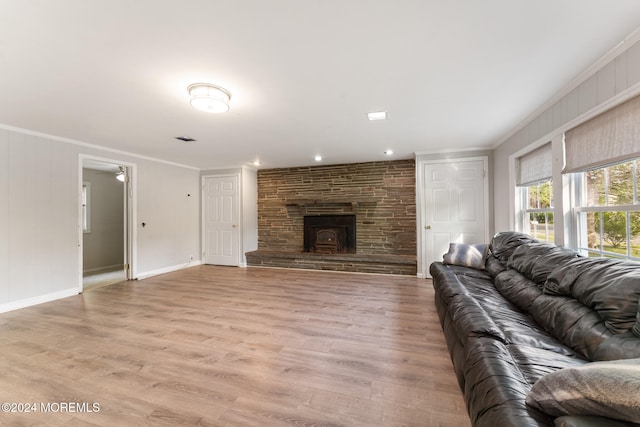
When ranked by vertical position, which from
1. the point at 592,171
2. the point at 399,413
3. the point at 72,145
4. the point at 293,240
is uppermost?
the point at 72,145

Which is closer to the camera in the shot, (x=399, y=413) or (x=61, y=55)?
(x=399, y=413)

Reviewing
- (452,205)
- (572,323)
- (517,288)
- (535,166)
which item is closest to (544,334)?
(572,323)

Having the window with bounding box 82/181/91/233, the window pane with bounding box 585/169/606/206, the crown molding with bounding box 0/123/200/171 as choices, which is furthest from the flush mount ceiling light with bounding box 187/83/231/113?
the window with bounding box 82/181/91/233

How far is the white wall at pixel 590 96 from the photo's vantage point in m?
1.72

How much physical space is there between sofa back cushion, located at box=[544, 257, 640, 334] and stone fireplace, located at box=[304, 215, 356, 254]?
160 inches

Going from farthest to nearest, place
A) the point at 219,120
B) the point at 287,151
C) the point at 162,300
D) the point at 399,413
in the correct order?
the point at 287,151
the point at 162,300
the point at 219,120
the point at 399,413

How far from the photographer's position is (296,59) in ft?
6.17

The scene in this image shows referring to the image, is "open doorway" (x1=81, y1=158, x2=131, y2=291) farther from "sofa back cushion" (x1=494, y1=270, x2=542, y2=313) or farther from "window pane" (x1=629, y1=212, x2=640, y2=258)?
"window pane" (x1=629, y1=212, x2=640, y2=258)

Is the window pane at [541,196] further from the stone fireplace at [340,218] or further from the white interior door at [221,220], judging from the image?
the white interior door at [221,220]

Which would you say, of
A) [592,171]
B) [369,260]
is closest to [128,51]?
[592,171]

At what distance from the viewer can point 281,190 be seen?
636 centimetres

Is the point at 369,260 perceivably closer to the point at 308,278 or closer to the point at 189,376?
the point at 308,278

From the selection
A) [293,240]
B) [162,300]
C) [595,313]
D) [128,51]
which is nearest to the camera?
[595,313]

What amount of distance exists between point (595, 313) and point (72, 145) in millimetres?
5964
